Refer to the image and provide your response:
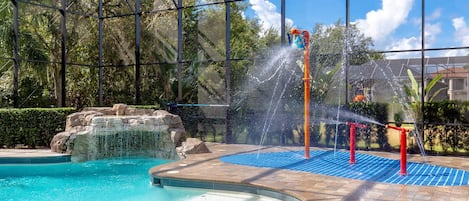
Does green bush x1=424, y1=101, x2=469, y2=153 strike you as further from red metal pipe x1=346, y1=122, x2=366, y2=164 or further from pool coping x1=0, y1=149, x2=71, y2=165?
pool coping x1=0, y1=149, x2=71, y2=165

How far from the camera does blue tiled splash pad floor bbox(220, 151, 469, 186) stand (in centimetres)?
534

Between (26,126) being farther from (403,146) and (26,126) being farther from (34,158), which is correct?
(403,146)

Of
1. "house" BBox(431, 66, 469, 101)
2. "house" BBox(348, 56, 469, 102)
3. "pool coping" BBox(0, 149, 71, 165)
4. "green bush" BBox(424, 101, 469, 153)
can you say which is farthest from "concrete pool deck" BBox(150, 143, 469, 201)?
"house" BBox(431, 66, 469, 101)

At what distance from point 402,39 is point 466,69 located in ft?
9.78

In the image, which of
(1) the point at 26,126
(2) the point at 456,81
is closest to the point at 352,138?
(1) the point at 26,126

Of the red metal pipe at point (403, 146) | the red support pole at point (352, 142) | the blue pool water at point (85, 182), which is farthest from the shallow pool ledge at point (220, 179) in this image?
the red metal pipe at point (403, 146)

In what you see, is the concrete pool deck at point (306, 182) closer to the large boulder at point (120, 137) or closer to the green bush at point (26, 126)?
the large boulder at point (120, 137)

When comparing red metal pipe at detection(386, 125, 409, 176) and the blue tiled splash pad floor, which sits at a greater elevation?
red metal pipe at detection(386, 125, 409, 176)

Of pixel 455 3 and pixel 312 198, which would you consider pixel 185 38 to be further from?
pixel 312 198

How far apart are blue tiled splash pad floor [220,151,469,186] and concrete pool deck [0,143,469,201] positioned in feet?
0.87

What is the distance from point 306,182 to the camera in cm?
514

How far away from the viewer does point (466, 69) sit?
15102mm

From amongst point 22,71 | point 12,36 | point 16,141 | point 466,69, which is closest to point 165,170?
point 16,141

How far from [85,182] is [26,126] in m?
4.14
